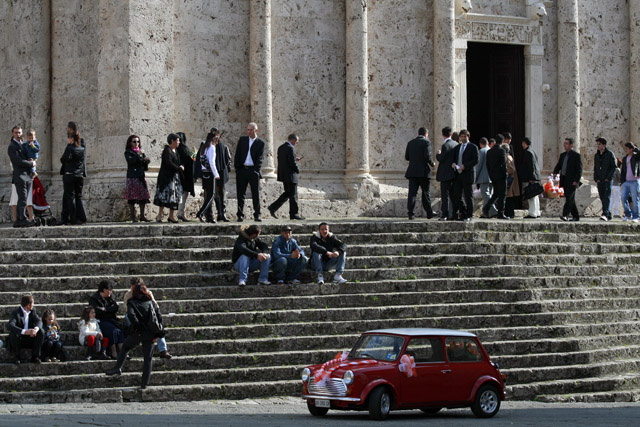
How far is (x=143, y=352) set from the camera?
14367 mm

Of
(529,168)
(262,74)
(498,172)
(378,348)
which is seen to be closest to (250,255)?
(378,348)

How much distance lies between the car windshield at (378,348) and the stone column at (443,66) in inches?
469

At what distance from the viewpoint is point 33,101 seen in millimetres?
22938

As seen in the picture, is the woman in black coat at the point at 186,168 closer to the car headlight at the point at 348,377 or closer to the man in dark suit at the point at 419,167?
the man in dark suit at the point at 419,167

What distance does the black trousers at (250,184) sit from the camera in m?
20.3

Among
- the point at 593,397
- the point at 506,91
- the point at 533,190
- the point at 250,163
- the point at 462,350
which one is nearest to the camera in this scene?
the point at 462,350

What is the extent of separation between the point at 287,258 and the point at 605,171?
338 inches

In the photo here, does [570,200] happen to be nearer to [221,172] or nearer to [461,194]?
[461,194]

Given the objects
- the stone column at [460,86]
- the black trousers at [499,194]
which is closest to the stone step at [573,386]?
the black trousers at [499,194]

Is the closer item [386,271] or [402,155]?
[386,271]

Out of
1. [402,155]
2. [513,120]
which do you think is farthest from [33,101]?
[513,120]

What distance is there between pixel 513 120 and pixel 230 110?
24.6 ft

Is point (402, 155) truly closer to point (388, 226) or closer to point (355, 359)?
point (388, 226)

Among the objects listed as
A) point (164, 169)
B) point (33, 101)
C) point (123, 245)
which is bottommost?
point (123, 245)
